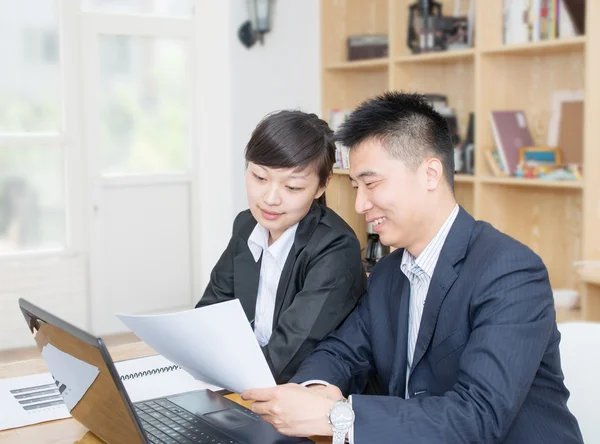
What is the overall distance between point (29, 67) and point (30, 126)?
355mm

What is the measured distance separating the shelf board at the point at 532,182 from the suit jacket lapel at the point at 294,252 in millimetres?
1703

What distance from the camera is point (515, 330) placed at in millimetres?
1216

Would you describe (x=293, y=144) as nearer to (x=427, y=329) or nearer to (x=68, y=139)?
(x=427, y=329)

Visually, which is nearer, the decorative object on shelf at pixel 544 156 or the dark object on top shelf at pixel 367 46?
the decorative object on shelf at pixel 544 156

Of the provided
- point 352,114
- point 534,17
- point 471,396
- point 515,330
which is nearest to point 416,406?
point 471,396

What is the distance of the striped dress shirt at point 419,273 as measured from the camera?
1429 millimetres

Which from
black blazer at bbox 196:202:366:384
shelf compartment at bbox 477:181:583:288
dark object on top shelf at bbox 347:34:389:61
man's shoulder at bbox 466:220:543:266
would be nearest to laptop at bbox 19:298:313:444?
black blazer at bbox 196:202:366:384

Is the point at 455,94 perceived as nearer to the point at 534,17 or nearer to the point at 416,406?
the point at 534,17

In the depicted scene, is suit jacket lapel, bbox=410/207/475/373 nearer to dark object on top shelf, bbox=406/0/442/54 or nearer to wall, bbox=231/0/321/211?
dark object on top shelf, bbox=406/0/442/54

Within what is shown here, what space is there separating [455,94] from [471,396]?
3.04 metres

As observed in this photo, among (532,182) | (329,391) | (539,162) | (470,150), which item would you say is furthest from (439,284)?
(470,150)

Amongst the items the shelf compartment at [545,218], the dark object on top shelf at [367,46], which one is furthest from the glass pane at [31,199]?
the shelf compartment at [545,218]

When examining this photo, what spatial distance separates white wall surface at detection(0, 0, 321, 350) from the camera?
163 inches

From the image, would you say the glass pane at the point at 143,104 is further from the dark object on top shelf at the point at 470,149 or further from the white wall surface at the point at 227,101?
the dark object on top shelf at the point at 470,149
